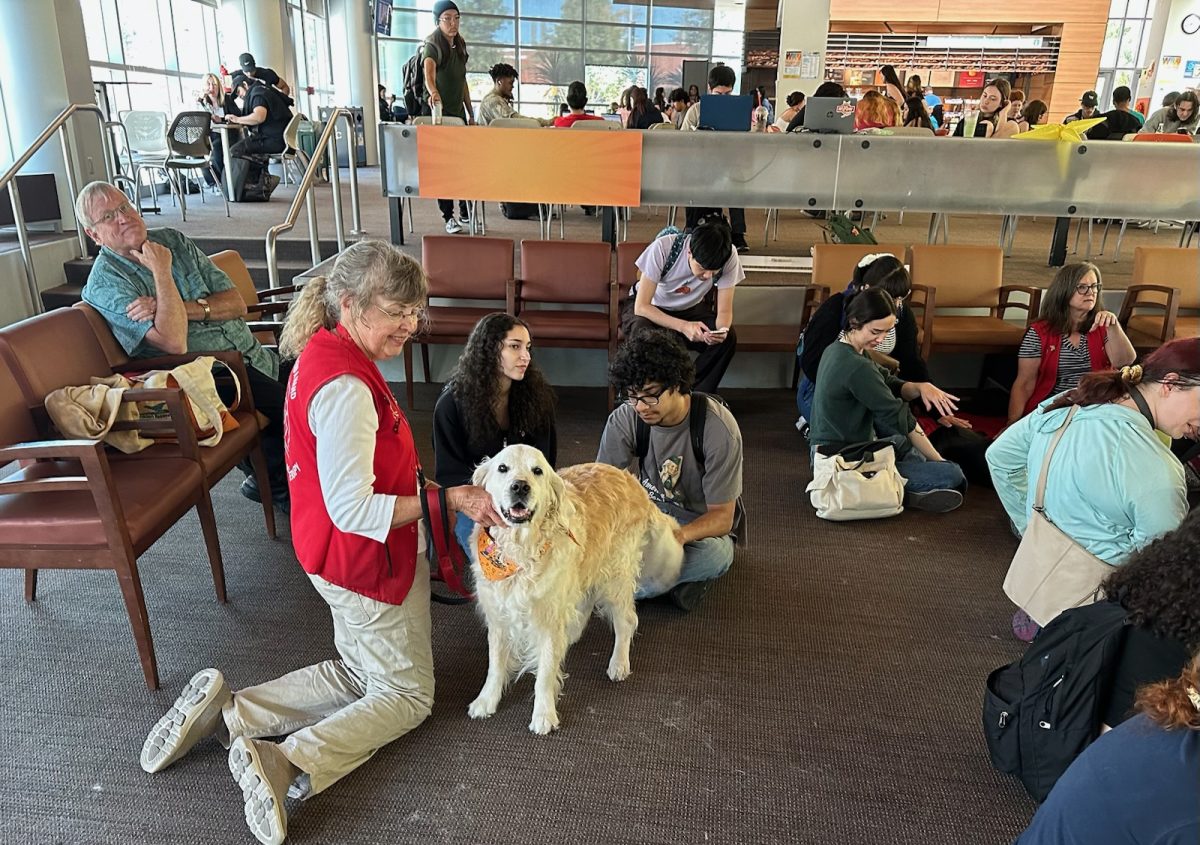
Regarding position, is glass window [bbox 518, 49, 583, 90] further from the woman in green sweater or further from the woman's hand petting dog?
the woman's hand petting dog

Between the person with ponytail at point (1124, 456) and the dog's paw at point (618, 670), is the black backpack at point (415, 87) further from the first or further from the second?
the person with ponytail at point (1124, 456)

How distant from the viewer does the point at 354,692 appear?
86.5 inches

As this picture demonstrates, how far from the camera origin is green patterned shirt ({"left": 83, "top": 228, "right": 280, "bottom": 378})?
9.89 feet

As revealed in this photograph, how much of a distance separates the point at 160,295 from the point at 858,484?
3.04 m

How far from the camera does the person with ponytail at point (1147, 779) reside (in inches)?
42.0

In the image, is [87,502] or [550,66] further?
[550,66]

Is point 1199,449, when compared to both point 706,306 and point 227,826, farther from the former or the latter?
point 227,826

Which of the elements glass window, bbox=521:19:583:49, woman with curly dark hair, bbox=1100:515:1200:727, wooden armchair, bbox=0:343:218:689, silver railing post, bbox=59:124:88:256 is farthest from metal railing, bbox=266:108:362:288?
glass window, bbox=521:19:583:49

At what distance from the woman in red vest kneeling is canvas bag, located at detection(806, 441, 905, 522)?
111cm

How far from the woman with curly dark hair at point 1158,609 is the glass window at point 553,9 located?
52.0 feet

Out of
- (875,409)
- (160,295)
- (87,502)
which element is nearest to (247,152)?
(160,295)

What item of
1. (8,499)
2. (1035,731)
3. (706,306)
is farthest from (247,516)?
(1035,731)

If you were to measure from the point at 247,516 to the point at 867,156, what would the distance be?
179 inches

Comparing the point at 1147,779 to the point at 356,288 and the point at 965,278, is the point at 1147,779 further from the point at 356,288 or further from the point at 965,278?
the point at 965,278
